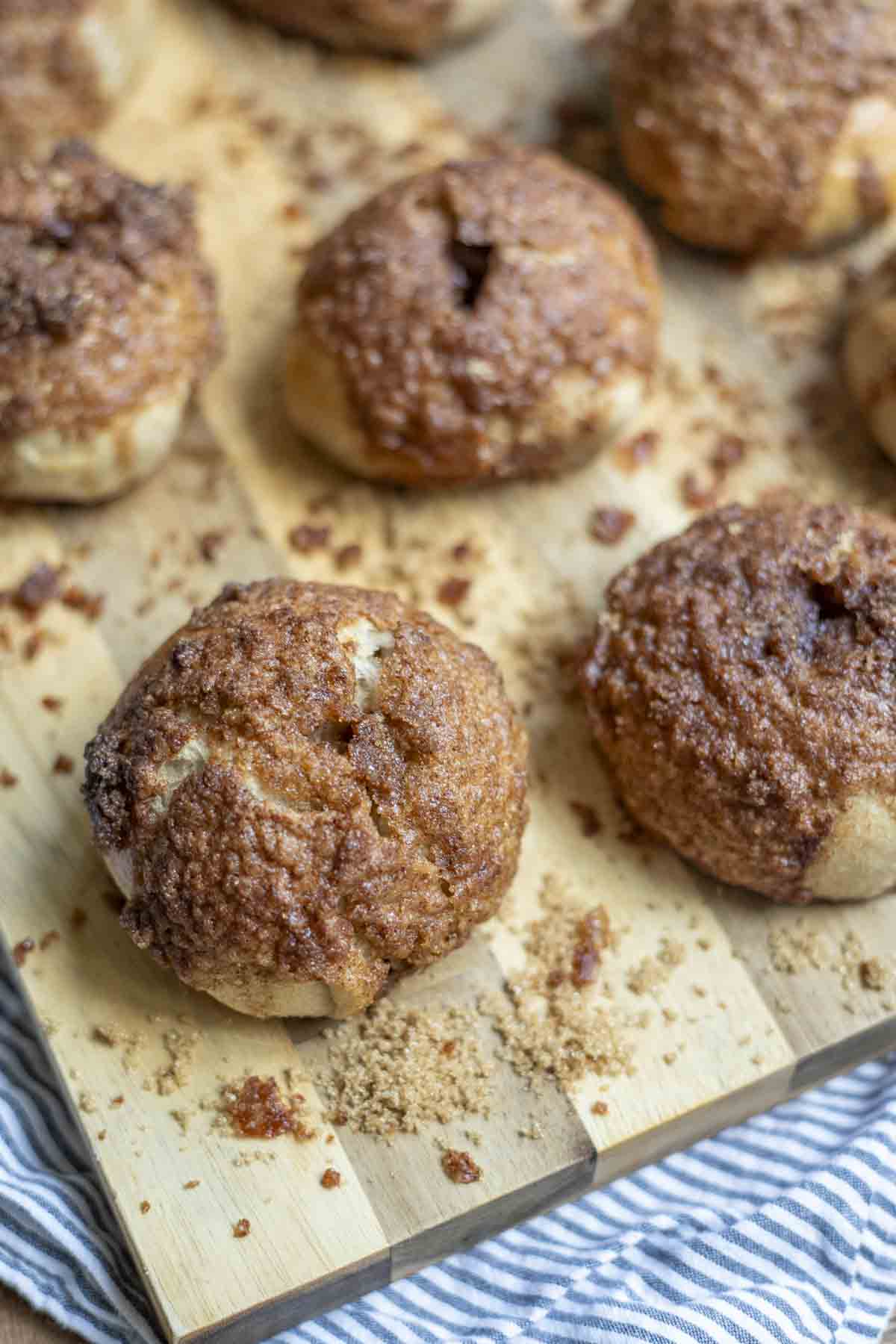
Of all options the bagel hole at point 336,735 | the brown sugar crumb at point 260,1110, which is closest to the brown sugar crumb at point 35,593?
the bagel hole at point 336,735

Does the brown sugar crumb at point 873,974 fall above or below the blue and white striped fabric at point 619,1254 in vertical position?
above

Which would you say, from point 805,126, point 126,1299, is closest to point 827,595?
point 805,126

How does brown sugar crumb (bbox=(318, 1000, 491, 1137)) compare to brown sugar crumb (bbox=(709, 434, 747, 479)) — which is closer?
brown sugar crumb (bbox=(318, 1000, 491, 1137))

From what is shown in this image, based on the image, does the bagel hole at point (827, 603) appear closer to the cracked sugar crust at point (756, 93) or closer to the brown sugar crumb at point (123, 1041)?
the cracked sugar crust at point (756, 93)

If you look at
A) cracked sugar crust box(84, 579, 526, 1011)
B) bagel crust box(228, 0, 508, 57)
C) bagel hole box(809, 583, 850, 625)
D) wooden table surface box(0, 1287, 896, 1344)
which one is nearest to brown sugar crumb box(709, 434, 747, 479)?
bagel hole box(809, 583, 850, 625)

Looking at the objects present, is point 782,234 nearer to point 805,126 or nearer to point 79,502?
point 805,126

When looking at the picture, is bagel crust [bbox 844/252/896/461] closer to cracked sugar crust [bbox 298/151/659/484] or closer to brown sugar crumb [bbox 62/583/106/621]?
cracked sugar crust [bbox 298/151/659/484]
